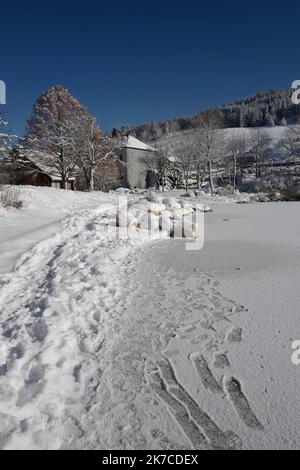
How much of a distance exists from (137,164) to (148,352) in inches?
1569

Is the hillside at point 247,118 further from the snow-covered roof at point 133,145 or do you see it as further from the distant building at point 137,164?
the distant building at point 137,164

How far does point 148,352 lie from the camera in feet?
9.32

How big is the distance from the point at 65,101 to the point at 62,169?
15.1 feet

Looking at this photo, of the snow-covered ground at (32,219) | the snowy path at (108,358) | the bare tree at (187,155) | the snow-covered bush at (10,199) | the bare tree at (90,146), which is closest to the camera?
the snowy path at (108,358)

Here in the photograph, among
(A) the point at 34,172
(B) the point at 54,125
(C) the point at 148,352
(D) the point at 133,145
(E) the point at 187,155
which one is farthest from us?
(D) the point at 133,145

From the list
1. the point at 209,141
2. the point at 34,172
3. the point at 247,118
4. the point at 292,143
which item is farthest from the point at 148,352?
the point at 247,118

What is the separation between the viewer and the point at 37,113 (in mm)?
21891

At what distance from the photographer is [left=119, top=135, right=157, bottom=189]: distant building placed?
131 feet

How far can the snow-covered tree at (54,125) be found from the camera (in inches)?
851

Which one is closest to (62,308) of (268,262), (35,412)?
(35,412)

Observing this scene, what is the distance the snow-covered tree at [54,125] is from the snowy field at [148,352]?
17.7m
